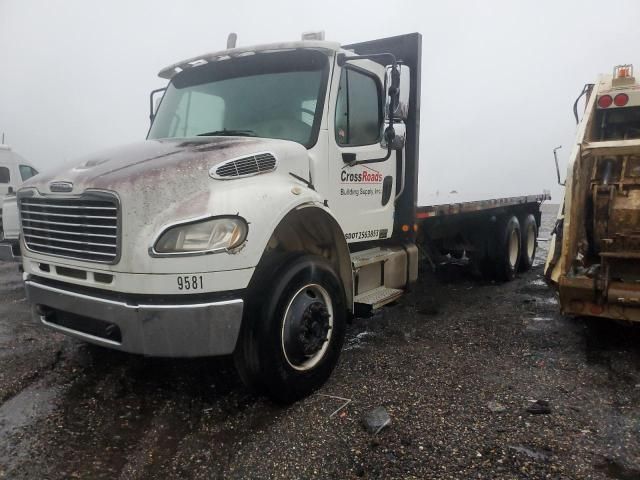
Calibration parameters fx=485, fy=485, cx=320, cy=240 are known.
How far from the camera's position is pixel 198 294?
2.80 meters

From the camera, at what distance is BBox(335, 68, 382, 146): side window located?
397 centimetres

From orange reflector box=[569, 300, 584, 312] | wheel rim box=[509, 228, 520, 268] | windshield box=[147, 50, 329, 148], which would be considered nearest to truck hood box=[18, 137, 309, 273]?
windshield box=[147, 50, 329, 148]

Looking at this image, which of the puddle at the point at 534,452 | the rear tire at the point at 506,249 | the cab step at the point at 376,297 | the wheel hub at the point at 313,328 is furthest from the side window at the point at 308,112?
the rear tire at the point at 506,249

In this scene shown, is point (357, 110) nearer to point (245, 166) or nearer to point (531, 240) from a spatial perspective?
point (245, 166)

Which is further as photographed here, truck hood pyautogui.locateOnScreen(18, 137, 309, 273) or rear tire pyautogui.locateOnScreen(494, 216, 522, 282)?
rear tire pyautogui.locateOnScreen(494, 216, 522, 282)

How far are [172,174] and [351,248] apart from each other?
200 cm

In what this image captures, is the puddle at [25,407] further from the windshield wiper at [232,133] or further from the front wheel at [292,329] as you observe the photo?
the windshield wiper at [232,133]

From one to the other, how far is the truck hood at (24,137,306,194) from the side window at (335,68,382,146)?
68 cm

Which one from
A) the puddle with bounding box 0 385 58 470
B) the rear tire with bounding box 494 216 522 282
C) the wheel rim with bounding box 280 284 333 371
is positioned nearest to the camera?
the puddle with bounding box 0 385 58 470

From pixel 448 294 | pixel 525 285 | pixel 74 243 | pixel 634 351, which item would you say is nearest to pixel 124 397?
pixel 74 243

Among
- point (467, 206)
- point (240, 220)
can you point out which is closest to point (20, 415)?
point (240, 220)

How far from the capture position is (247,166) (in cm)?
313

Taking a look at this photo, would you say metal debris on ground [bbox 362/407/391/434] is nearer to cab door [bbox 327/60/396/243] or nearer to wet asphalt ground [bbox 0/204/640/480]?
wet asphalt ground [bbox 0/204/640/480]

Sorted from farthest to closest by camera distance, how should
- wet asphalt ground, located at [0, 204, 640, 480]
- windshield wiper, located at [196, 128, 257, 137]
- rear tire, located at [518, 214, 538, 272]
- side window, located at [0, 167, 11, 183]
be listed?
1. side window, located at [0, 167, 11, 183]
2. rear tire, located at [518, 214, 538, 272]
3. windshield wiper, located at [196, 128, 257, 137]
4. wet asphalt ground, located at [0, 204, 640, 480]
